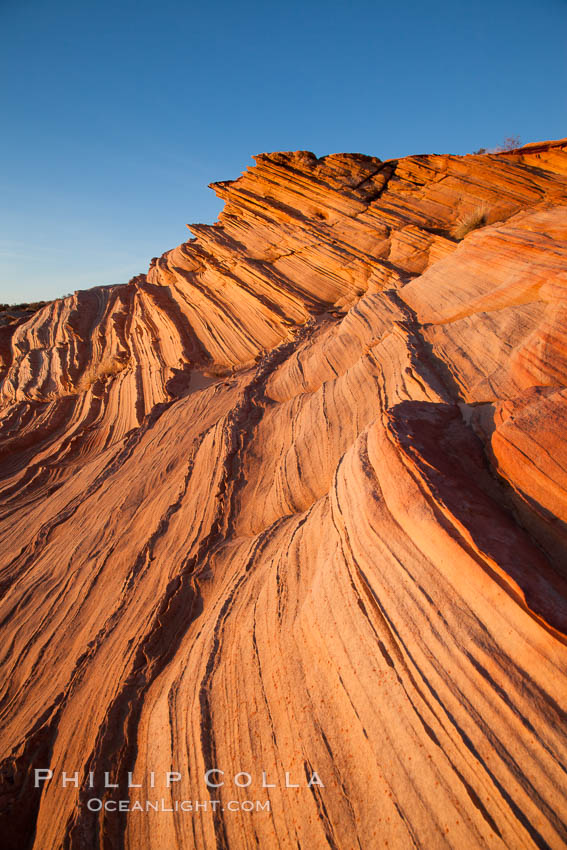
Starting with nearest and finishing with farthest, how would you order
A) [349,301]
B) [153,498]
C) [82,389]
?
[153,498] → [349,301] → [82,389]

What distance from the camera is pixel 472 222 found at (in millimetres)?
13297

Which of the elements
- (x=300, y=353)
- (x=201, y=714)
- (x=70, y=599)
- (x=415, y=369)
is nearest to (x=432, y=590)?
(x=201, y=714)

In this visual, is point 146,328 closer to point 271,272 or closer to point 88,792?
point 271,272

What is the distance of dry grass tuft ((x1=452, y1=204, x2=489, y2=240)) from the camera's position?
13.3m

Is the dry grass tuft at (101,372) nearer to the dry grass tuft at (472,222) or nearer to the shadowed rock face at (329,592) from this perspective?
the shadowed rock face at (329,592)

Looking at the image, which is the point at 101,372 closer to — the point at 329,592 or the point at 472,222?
the point at 329,592

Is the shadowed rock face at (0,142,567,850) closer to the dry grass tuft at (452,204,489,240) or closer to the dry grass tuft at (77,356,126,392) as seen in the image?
the dry grass tuft at (452,204,489,240)

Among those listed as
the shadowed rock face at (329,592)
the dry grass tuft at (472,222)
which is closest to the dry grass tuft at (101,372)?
the shadowed rock face at (329,592)

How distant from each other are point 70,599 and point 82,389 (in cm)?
1141

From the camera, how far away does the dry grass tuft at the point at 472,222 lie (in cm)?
1329

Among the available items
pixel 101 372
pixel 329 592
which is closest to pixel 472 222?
pixel 329 592

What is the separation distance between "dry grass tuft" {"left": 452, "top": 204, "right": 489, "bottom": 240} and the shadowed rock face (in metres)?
4.88

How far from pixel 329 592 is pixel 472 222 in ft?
48.3

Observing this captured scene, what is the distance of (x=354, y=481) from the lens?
410 centimetres
